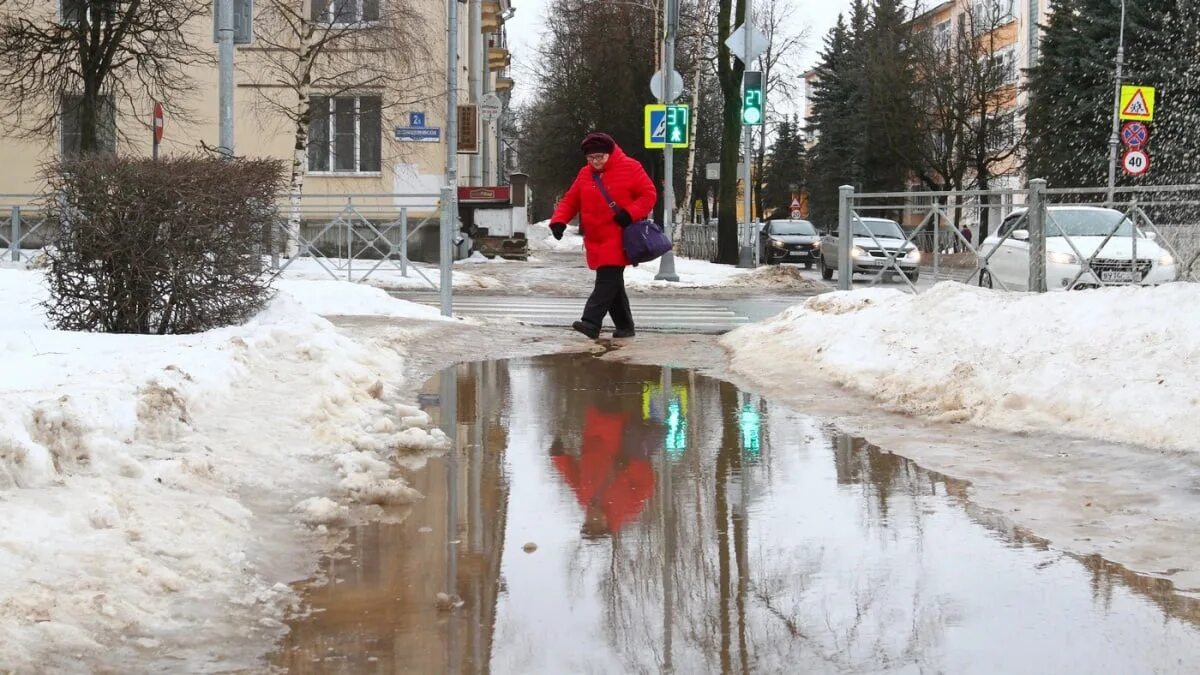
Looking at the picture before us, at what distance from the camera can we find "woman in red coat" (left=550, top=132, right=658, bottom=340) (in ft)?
39.9

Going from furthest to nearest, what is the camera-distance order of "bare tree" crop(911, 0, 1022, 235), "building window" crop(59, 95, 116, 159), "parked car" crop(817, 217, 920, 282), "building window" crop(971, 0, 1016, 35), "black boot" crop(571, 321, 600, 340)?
1. "building window" crop(971, 0, 1016, 35)
2. "bare tree" crop(911, 0, 1022, 235)
3. "building window" crop(59, 95, 116, 159)
4. "parked car" crop(817, 217, 920, 282)
5. "black boot" crop(571, 321, 600, 340)

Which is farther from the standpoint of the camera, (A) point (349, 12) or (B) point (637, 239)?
(A) point (349, 12)

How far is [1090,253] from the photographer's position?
14.2 metres

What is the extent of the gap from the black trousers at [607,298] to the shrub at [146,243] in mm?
3698

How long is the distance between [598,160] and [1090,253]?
5469 millimetres

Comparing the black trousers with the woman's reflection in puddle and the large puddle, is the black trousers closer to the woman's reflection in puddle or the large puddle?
the woman's reflection in puddle

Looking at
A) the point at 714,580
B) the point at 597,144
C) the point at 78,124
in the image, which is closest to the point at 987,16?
the point at 78,124

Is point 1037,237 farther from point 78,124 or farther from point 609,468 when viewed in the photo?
point 78,124

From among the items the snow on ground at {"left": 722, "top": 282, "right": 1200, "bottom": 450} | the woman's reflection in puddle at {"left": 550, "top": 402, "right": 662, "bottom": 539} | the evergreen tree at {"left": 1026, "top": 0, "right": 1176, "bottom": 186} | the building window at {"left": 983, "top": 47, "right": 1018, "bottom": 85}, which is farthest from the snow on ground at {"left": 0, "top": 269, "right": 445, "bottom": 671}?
the building window at {"left": 983, "top": 47, "right": 1018, "bottom": 85}

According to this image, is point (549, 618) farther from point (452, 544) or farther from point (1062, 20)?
point (1062, 20)

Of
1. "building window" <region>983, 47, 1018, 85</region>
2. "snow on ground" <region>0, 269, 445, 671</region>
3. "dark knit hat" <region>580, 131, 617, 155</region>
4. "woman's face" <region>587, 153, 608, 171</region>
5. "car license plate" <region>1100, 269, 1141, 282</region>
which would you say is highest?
"building window" <region>983, 47, 1018, 85</region>

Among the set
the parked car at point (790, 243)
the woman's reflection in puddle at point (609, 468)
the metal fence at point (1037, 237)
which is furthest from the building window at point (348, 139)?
the woman's reflection in puddle at point (609, 468)

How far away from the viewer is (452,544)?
5.25 meters

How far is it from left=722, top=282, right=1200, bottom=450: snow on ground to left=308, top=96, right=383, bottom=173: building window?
71.0 ft
